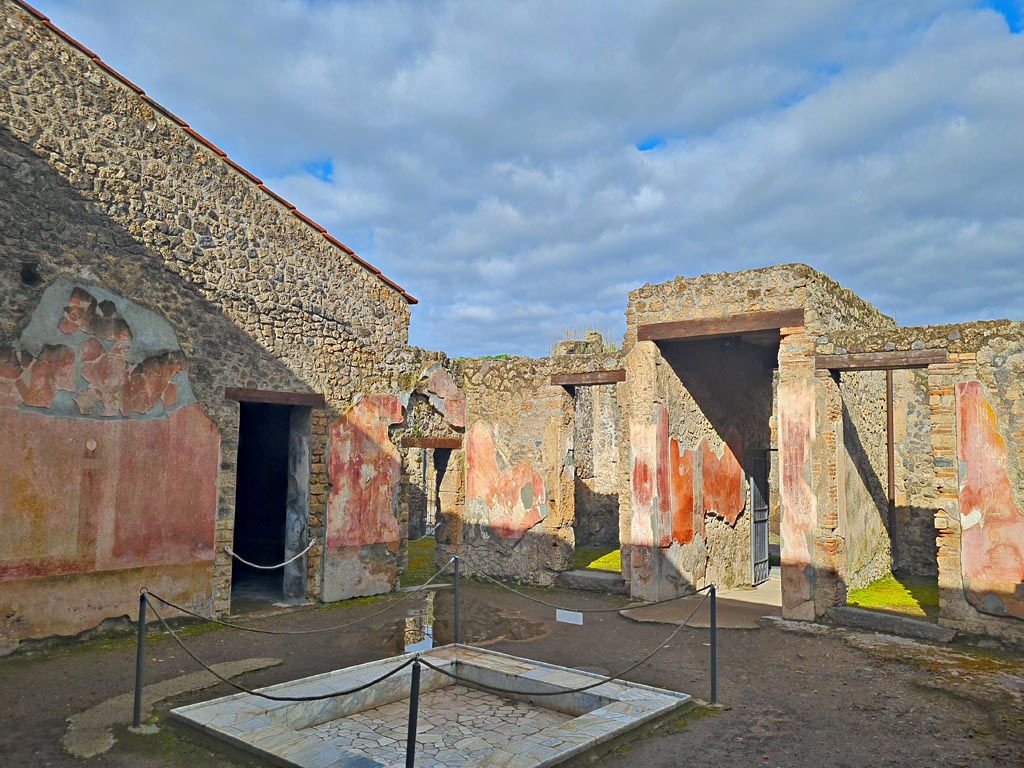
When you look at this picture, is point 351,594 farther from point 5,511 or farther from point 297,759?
point 297,759

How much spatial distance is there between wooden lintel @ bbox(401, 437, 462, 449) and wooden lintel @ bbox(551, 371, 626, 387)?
1.94 m

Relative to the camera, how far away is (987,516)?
784 centimetres

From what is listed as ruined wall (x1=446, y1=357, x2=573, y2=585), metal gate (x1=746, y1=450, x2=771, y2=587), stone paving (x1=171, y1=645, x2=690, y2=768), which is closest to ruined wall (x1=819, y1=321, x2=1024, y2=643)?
metal gate (x1=746, y1=450, x2=771, y2=587)

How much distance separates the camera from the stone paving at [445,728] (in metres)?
4.97

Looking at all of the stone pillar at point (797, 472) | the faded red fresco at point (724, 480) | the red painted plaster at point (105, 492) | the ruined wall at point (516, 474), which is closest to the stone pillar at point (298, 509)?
the red painted plaster at point (105, 492)

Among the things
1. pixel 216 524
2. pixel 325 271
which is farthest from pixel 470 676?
pixel 325 271

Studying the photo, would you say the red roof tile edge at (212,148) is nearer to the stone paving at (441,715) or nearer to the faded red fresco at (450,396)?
the faded red fresco at (450,396)

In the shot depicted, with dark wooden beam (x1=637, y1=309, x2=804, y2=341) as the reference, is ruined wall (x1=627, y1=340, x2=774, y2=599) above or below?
below

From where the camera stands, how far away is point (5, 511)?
6867 millimetres

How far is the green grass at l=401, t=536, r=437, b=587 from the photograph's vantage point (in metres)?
11.7

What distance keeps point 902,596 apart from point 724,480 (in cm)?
285

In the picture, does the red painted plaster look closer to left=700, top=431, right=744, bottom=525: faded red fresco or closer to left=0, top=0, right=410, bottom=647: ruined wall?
left=0, top=0, right=410, bottom=647: ruined wall

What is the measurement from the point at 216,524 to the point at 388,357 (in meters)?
3.59

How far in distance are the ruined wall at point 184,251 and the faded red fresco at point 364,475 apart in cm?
17
